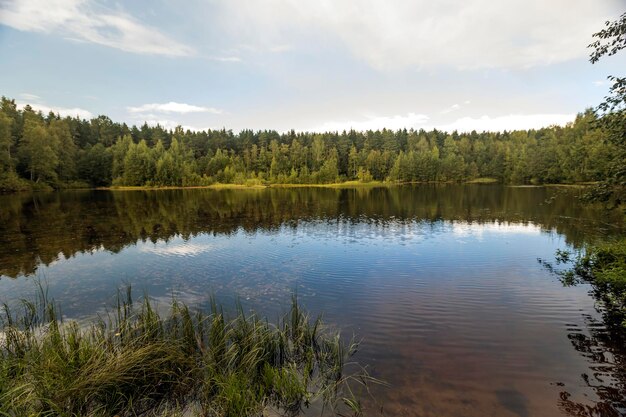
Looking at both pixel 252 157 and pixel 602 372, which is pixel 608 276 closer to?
pixel 602 372

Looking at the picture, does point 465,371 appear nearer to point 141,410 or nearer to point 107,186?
point 141,410

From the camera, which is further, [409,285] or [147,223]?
[147,223]

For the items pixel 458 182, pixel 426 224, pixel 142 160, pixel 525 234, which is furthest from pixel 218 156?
pixel 525 234

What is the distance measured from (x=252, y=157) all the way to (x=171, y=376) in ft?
444

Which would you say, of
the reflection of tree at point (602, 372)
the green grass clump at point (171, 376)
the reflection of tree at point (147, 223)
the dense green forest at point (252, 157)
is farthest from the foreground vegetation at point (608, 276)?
the dense green forest at point (252, 157)

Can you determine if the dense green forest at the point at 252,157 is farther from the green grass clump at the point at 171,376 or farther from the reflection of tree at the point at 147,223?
the green grass clump at the point at 171,376

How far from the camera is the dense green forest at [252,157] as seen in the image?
92.8 meters

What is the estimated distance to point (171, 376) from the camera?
7.97m

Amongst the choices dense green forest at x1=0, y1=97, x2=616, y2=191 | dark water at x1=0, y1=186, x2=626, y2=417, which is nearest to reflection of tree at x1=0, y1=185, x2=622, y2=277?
dark water at x1=0, y1=186, x2=626, y2=417

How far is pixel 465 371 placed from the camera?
901 centimetres

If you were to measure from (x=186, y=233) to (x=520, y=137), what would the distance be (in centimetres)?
17752

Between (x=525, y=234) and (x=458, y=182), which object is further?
(x=458, y=182)

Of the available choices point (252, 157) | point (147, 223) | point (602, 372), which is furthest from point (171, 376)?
point (252, 157)

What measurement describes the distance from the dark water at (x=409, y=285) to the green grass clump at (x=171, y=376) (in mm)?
1833
